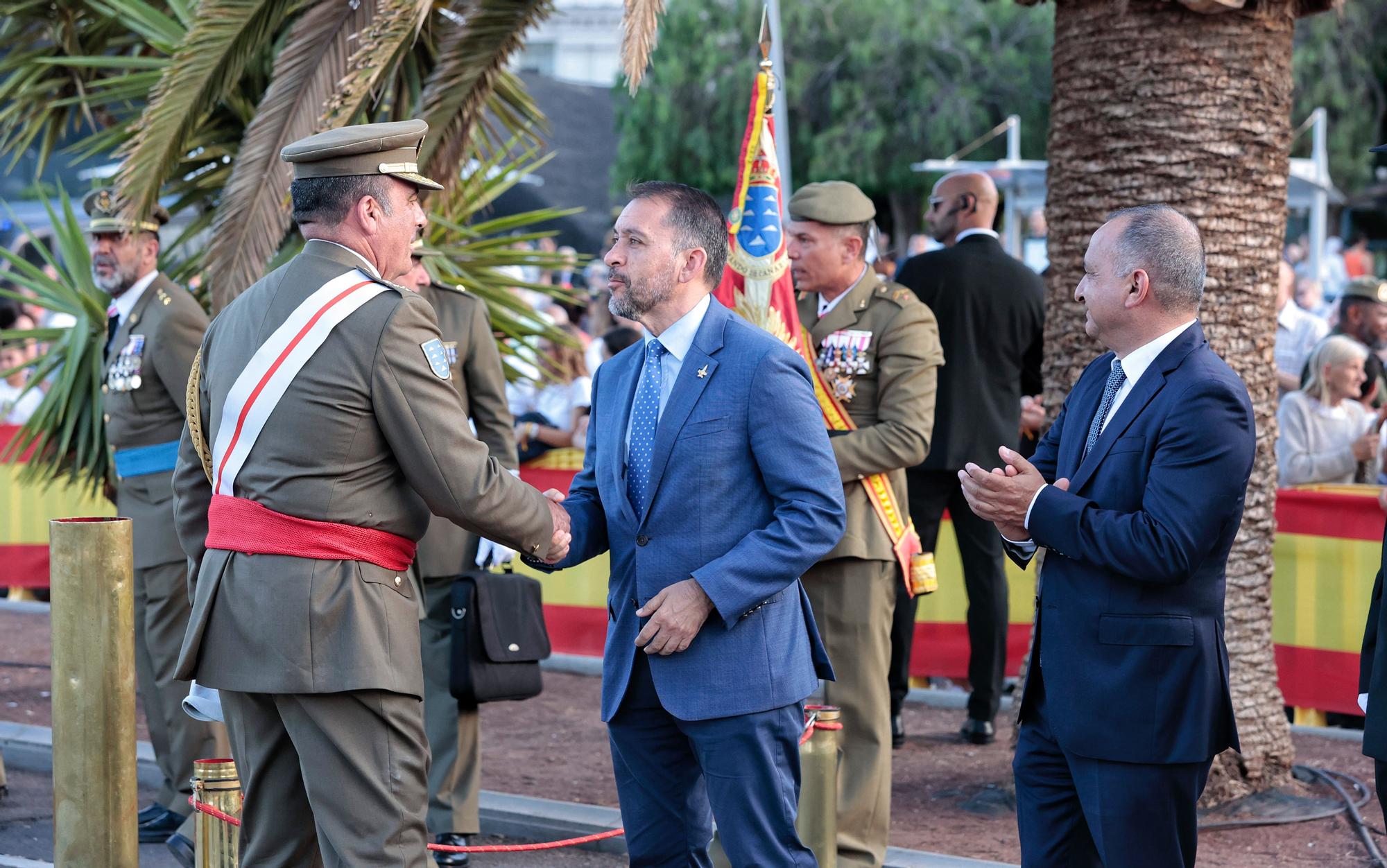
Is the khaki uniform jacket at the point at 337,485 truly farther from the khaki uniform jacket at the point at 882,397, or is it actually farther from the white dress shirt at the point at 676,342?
the khaki uniform jacket at the point at 882,397

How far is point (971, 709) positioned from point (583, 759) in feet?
5.69

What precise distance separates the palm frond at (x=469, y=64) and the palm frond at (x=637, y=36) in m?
1.34

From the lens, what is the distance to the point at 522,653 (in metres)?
5.07

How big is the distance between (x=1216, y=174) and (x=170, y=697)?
4264 millimetres

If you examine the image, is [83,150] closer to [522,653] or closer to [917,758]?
[522,653]

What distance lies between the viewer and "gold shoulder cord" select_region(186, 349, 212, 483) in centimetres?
373

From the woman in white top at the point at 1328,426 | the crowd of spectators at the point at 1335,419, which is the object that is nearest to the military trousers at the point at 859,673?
the crowd of spectators at the point at 1335,419

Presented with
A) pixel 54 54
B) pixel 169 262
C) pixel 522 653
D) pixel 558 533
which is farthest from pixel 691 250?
pixel 54 54

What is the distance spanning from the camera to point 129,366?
5789 mm

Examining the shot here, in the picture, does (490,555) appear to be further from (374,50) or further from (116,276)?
(374,50)

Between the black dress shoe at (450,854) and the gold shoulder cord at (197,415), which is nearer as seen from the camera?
the gold shoulder cord at (197,415)

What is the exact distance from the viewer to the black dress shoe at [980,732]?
6.79 m

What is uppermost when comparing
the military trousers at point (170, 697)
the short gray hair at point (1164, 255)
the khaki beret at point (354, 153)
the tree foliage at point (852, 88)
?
the tree foliage at point (852, 88)

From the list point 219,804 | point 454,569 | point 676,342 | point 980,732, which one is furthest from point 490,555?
point 980,732
